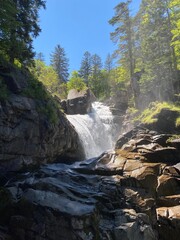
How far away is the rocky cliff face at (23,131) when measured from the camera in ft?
46.4

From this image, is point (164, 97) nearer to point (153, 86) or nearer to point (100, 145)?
point (153, 86)

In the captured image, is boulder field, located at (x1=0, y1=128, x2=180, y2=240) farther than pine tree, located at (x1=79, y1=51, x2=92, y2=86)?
No

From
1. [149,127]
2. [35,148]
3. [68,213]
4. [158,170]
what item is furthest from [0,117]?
[149,127]

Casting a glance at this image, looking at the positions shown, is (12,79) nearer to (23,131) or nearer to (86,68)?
(23,131)

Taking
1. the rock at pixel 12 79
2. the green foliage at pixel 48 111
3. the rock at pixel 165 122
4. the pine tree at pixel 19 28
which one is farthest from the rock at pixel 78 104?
the rock at pixel 12 79

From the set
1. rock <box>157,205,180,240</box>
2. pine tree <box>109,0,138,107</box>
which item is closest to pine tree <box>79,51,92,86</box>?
pine tree <box>109,0,138,107</box>

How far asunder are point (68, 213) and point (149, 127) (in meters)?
16.4

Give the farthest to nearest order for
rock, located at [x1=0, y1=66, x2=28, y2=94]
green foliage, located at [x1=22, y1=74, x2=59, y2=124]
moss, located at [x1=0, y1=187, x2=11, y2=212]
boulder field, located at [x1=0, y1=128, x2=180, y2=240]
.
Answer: green foliage, located at [x1=22, y1=74, x2=59, y2=124]
rock, located at [x1=0, y1=66, x2=28, y2=94]
moss, located at [x1=0, y1=187, x2=11, y2=212]
boulder field, located at [x1=0, y1=128, x2=180, y2=240]

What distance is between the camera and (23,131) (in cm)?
1511

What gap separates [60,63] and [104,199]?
5424 centimetres

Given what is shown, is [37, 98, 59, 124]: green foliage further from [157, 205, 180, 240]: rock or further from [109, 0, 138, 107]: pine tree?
[109, 0, 138, 107]: pine tree

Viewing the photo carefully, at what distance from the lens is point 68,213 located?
31.8ft

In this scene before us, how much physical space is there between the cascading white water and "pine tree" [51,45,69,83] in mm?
29111

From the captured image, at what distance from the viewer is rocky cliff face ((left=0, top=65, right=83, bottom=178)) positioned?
46.4 feet
